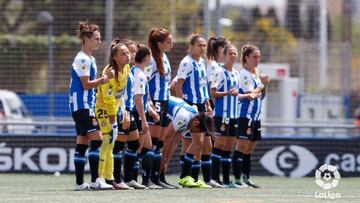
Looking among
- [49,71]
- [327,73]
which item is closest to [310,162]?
[49,71]

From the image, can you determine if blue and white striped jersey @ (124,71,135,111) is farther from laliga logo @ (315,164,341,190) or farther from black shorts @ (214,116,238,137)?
laliga logo @ (315,164,341,190)

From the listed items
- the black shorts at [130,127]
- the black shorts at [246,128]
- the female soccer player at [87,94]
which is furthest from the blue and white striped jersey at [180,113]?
the female soccer player at [87,94]

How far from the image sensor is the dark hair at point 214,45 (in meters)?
17.9

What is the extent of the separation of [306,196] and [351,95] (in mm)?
15013

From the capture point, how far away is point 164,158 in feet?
57.0

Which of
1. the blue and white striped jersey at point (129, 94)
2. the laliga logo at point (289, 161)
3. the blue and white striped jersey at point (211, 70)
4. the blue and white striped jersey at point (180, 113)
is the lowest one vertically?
the laliga logo at point (289, 161)

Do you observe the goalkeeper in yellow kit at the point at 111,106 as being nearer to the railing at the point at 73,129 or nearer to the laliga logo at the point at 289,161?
the railing at the point at 73,129

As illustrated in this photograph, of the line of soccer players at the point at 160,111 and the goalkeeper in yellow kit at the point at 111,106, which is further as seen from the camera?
the goalkeeper in yellow kit at the point at 111,106

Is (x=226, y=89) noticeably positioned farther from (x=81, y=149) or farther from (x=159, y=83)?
(x=81, y=149)

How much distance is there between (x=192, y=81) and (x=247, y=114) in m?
1.37

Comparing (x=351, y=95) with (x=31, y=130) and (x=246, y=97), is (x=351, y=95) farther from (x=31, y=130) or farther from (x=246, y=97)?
(x=246, y=97)

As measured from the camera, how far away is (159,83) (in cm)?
1716

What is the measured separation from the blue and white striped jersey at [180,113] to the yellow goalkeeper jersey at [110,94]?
3.46ft

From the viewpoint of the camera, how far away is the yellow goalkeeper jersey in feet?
53.0
